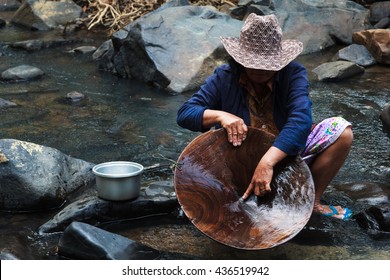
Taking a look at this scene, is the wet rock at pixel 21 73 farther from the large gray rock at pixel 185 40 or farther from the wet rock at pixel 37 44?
the wet rock at pixel 37 44

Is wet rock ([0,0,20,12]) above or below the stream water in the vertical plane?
below

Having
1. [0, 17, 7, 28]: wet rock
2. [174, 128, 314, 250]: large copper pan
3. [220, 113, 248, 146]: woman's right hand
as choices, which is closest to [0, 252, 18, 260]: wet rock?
[174, 128, 314, 250]: large copper pan

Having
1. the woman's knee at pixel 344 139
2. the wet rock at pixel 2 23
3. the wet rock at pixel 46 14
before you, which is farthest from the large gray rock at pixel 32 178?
the wet rock at pixel 2 23

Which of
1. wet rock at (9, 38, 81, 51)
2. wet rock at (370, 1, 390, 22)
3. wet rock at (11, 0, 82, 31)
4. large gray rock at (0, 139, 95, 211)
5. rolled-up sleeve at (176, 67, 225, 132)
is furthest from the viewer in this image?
wet rock at (11, 0, 82, 31)

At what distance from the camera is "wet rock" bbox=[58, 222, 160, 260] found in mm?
2896

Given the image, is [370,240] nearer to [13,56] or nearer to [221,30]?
[221,30]

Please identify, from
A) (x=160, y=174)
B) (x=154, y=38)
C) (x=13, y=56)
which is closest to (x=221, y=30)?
(x=154, y=38)

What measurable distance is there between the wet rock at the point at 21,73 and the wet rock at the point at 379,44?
4405 mm

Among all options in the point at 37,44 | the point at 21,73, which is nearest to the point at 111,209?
the point at 21,73

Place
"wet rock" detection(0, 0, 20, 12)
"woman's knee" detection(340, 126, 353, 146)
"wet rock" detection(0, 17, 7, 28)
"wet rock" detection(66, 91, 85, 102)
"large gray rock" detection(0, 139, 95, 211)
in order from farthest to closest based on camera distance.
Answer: "wet rock" detection(0, 0, 20, 12), "wet rock" detection(0, 17, 7, 28), "wet rock" detection(66, 91, 85, 102), "large gray rock" detection(0, 139, 95, 211), "woman's knee" detection(340, 126, 353, 146)

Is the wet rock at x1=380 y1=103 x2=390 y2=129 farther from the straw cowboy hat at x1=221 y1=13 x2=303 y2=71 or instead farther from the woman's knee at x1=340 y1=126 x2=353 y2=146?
the straw cowboy hat at x1=221 y1=13 x2=303 y2=71

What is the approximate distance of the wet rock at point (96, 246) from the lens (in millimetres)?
2896

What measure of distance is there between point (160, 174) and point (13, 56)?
16.2 feet

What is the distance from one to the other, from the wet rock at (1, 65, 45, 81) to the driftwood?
9.40 ft
